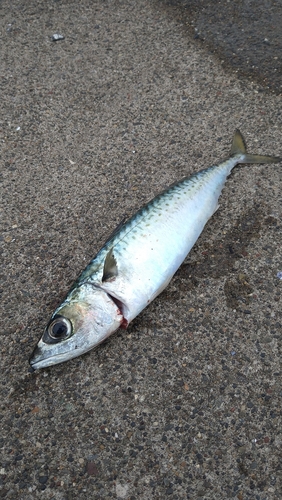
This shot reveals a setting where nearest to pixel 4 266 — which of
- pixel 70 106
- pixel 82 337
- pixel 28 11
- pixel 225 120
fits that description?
pixel 82 337

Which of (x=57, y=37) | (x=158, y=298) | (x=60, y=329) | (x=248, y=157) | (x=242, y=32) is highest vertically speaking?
(x=57, y=37)

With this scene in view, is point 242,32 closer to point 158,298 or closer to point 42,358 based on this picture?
point 158,298

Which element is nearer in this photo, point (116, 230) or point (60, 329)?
point (60, 329)

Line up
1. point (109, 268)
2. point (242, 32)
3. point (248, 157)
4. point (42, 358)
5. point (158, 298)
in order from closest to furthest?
point (42, 358), point (109, 268), point (158, 298), point (248, 157), point (242, 32)

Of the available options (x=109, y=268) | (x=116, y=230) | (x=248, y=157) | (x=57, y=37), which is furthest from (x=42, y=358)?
(x=57, y=37)

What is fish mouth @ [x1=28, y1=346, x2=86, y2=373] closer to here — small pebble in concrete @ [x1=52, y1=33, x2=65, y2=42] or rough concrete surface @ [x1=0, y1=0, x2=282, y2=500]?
rough concrete surface @ [x1=0, y1=0, x2=282, y2=500]

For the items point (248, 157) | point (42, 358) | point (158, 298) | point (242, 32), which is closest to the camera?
point (42, 358)

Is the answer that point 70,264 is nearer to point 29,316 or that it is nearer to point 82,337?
point 29,316
